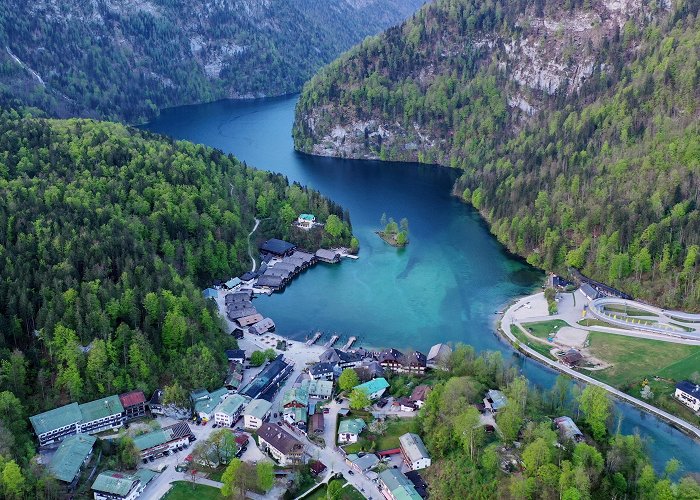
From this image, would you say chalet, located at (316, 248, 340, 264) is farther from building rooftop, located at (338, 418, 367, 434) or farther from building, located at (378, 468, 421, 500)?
building, located at (378, 468, 421, 500)

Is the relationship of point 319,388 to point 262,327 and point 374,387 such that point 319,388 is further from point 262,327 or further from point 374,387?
point 262,327

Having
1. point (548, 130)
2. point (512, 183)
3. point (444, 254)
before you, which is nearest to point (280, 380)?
point (444, 254)

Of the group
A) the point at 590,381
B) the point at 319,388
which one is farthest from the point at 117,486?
the point at 590,381

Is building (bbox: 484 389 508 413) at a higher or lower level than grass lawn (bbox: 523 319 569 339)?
higher

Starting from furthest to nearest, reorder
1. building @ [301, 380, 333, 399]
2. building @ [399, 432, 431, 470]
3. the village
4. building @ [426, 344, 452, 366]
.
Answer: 1. building @ [426, 344, 452, 366]
2. building @ [301, 380, 333, 399]
3. building @ [399, 432, 431, 470]
4. the village

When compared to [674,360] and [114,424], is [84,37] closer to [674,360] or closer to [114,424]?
[114,424]

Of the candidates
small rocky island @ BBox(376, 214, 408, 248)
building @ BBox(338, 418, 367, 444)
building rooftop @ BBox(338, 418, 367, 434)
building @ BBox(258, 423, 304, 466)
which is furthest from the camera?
small rocky island @ BBox(376, 214, 408, 248)

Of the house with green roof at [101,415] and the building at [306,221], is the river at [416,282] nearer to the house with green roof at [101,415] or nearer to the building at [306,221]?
the building at [306,221]

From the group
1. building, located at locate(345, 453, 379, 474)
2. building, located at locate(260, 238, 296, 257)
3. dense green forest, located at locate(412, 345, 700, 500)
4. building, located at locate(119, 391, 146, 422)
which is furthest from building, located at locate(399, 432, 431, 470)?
building, located at locate(260, 238, 296, 257)

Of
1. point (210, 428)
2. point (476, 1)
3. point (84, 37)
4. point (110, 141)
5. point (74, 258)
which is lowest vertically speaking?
point (210, 428)
